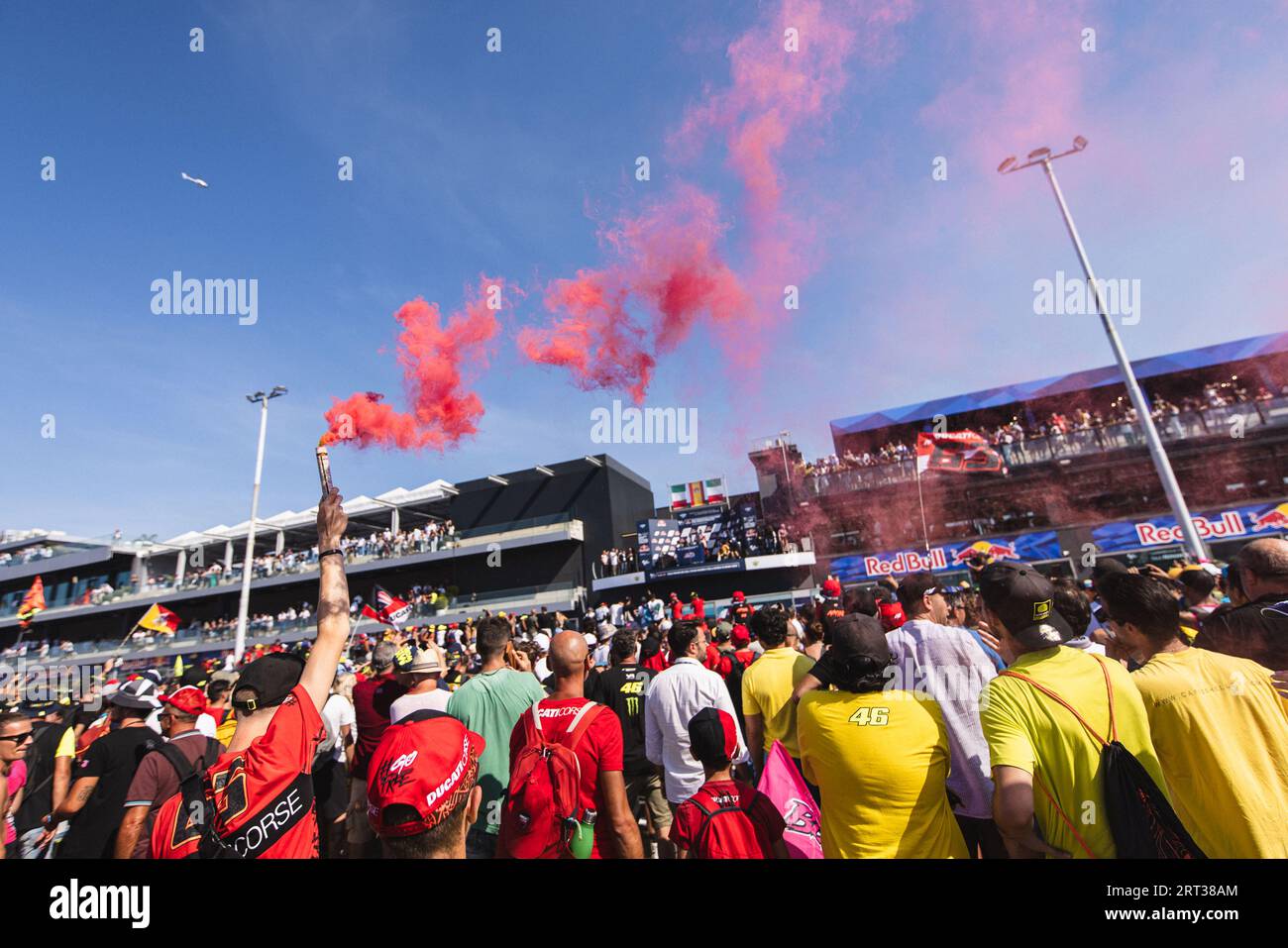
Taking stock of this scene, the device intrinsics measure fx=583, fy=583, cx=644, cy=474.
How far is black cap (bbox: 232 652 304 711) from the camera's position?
8.13 feet

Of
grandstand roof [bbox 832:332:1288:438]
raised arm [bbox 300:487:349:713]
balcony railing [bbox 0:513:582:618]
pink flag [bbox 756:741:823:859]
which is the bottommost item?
pink flag [bbox 756:741:823:859]

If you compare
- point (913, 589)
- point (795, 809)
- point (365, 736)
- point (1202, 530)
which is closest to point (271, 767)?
point (795, 809)

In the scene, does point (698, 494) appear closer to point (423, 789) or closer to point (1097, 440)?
point (1097, 440)

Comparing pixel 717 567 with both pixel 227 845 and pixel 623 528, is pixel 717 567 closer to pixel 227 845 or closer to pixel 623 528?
pixel 623 528

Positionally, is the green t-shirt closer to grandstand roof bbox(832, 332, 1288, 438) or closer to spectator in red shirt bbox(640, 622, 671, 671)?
spectator in red shirt bbox(640, 622, 671, 671)

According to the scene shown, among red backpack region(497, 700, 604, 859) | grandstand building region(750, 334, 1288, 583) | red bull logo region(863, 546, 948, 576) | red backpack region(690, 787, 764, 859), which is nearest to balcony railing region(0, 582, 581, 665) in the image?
grandstand building region(750, 334, 1288, 583)

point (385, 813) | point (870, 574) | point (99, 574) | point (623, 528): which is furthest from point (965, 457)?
point (99, 574)

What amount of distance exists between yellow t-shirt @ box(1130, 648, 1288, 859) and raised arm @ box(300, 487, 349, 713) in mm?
3198

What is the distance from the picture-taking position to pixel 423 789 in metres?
1.95

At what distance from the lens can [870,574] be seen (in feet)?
75.5

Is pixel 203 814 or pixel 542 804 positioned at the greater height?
pixel 203 814

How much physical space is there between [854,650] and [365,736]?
403cm

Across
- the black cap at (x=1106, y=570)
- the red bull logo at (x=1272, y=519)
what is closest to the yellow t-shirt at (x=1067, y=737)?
the black cap at (x=1106, y=570)

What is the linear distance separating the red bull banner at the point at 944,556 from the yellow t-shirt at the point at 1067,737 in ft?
67.2
